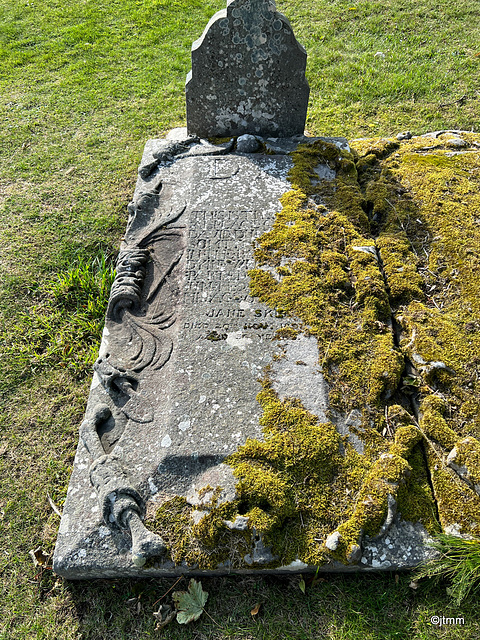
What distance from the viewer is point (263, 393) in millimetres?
3047

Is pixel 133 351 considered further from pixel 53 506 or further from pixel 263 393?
pixel 53 506

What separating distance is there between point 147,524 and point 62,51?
26.2 ft

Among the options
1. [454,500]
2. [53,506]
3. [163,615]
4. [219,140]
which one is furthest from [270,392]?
[219,140]

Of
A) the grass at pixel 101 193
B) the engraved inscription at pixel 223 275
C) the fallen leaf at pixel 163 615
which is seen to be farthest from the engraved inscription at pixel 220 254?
the fallen leaf at pixel 163 615

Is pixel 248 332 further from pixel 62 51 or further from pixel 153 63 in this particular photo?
pixel 62 51

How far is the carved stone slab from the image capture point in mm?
2660

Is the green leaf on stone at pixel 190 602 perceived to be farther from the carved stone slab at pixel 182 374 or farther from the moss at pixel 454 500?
the moss at pixel 454 500

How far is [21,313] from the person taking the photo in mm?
4457

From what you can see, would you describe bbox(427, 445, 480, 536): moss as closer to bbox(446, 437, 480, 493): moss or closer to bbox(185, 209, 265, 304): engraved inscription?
bbox(446, 437, 480, 493): moss

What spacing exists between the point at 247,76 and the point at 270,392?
9.68 feet

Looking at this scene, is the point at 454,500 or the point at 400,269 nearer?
the point at 454,500

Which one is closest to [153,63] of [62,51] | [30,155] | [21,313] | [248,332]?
[62,51]

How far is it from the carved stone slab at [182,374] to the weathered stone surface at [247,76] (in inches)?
19.9

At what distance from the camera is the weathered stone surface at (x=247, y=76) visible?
161 inches
